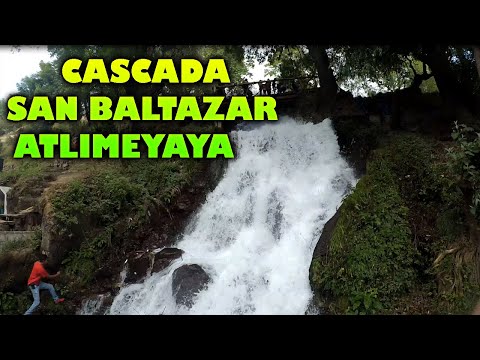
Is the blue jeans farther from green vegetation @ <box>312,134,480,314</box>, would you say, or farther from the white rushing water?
green vegetation @ <box>312,134,480,314</box>

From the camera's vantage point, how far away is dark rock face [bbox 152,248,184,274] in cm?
988

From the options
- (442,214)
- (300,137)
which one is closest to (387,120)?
(300,137)

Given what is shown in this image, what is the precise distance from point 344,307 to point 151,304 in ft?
14.0

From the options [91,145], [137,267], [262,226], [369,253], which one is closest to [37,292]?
[137,267]

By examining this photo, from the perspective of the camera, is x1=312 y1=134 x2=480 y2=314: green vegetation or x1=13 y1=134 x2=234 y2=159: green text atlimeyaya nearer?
x1=312 y1=134 x2=480 y2=314: green vegetation

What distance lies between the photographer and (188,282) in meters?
8.83

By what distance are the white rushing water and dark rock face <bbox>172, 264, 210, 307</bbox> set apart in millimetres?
127

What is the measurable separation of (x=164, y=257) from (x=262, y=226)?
8.53 feet

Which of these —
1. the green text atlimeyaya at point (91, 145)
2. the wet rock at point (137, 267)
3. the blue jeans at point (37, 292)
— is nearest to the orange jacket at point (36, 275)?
the blue jeans at point (37, 292)

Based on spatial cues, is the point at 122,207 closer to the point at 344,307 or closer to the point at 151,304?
the point at 151,304

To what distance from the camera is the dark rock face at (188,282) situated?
8.66m

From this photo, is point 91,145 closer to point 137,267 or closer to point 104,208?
point 104,208

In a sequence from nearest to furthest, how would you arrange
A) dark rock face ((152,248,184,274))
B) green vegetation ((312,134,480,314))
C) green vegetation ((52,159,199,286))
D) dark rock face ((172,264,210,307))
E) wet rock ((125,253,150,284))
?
1. green vegetation ((312,134,480,314))
2. dark rock face ((172,264,210,307))
3. dark rock face ((152,248,184,274))
4. wet rock ((125,253,150,284))
5. green vegetation ((52,159,199,286))

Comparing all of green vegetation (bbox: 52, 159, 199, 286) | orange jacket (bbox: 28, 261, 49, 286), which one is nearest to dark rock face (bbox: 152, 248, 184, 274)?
green vegetation (bbox: 52, 159, 199, 286)
